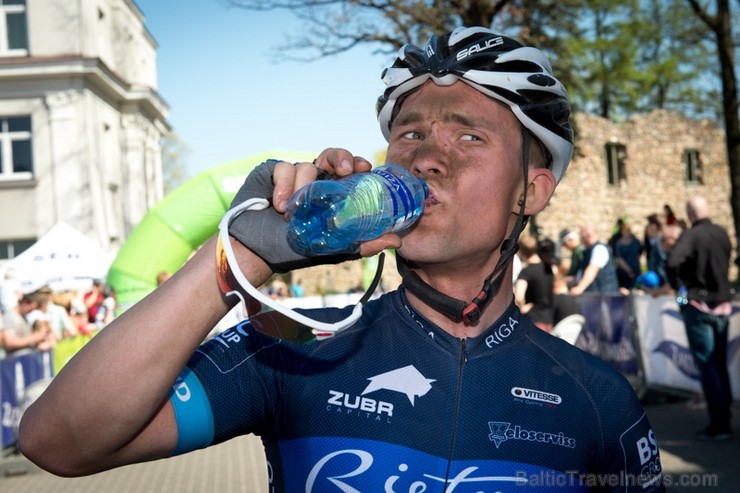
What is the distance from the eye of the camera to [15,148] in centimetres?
3039

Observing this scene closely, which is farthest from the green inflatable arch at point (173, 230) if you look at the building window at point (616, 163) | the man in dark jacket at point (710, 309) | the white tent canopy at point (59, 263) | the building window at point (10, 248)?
the building window at point (616, 163)

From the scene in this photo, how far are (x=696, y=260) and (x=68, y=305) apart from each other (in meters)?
9.67

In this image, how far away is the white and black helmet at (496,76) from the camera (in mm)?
2248

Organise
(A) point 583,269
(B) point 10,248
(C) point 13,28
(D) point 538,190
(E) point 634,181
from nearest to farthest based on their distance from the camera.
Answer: (D) point 538,190, (A) point 583,269, (B) point 10,248, (C) point 13,28, (E) point 634,181

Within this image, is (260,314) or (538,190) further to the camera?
(538,190)

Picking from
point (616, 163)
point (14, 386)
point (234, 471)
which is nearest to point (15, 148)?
point (14, 386)

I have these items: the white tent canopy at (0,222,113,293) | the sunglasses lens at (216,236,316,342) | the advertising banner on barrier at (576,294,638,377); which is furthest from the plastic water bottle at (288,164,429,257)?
the white tent canopy at (0,222,113,293)

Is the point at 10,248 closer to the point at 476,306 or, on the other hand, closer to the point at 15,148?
the point at 15,148

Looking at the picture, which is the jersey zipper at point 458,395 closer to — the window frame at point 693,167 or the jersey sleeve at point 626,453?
the jersey sleeve at point 626,453

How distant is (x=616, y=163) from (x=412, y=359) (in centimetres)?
4066

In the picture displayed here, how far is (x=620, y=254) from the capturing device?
16406 mm

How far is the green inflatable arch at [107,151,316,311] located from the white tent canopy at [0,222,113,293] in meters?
1.86

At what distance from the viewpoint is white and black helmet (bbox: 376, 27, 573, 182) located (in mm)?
2248

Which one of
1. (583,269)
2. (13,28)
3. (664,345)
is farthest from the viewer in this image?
(13,28)
